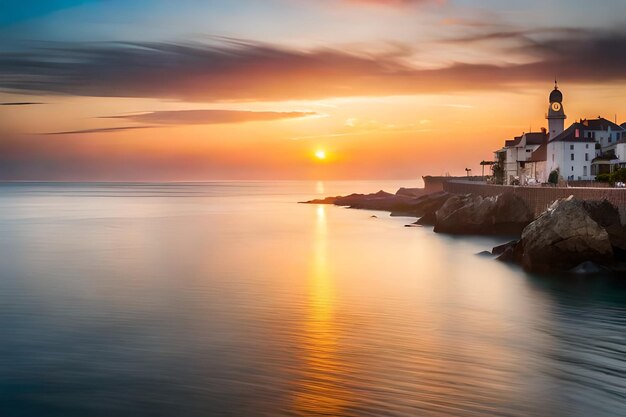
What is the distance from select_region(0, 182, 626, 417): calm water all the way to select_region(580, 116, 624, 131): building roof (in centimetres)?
4780

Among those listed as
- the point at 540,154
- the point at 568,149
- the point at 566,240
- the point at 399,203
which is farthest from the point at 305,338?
the point at 399,203

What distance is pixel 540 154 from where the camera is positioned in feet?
279

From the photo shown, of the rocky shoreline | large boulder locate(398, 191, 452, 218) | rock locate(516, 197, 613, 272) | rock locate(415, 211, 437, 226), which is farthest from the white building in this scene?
rock locate(516, 197, 613, 272)

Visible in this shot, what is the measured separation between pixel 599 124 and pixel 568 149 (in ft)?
27.1

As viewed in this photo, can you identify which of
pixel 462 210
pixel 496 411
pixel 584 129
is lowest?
pixel 496 411

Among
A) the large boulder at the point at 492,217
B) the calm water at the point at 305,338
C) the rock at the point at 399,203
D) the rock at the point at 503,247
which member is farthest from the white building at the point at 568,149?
the calm water at the point at 305,338

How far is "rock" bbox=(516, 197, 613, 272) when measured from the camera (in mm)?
32875

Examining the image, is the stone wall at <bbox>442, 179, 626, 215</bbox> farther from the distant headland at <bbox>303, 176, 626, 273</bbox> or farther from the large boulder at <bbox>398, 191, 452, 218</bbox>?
the large boulder at <bbox>398, 191, 452, 218</bbox>

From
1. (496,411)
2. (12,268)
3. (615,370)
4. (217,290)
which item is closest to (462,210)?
(217,290)

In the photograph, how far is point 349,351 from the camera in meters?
19.6

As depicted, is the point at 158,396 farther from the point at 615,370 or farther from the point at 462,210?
the point at 462,210

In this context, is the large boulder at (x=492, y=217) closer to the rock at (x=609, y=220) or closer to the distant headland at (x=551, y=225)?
the distant headland at (x=551, y=225)

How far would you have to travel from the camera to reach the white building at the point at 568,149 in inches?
3014

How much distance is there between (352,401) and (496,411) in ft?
10.9
